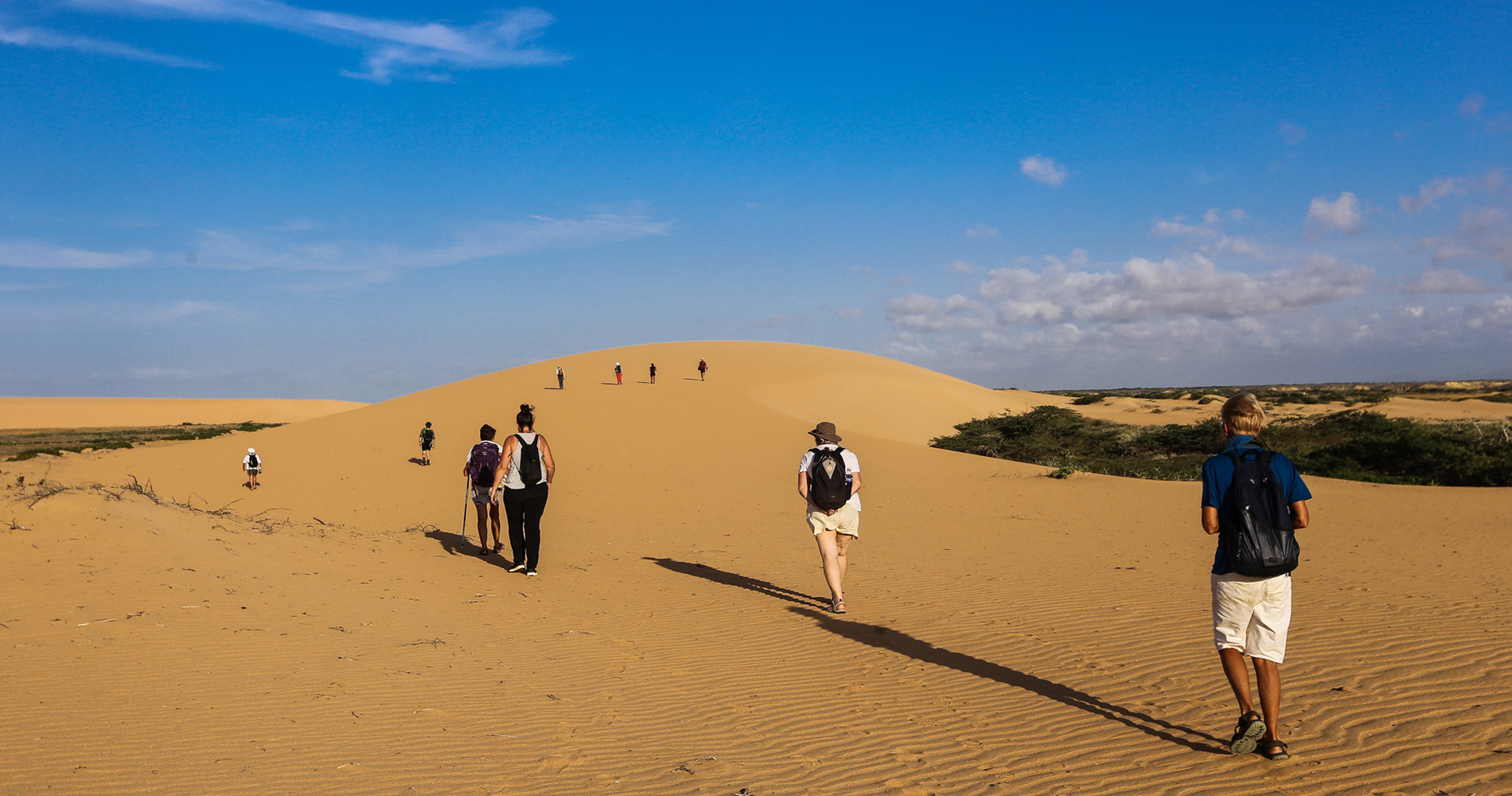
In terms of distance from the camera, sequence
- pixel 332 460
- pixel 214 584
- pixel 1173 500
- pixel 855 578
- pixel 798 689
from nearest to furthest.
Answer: pixel 798 689 < pixel 214 584 < pixel 855 578 < pixel 1173 500 < pixel 332 460

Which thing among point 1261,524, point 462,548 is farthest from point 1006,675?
point 462,548

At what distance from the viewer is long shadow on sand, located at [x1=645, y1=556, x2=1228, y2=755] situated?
503 centimetres

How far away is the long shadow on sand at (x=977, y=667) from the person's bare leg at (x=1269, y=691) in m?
0.32

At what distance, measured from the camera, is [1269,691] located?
446 centimetres

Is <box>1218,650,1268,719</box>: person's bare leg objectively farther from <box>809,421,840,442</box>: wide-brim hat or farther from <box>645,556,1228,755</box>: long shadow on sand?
<box>809,421,840,442</box>: wide-brim hat

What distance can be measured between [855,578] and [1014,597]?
2.00 m

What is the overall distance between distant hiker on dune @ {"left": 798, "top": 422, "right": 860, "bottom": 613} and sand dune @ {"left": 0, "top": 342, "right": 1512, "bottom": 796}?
797mm

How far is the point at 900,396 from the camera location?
45.1 meters

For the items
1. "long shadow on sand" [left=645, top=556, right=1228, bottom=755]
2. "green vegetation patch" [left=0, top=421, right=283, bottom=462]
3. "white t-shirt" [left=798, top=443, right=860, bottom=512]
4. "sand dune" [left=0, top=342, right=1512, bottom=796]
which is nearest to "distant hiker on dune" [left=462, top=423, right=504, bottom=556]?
"sand dune" [left=0, top=342, right=1512, bottom=796]

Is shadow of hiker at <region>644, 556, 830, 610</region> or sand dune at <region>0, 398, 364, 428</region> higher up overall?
sand dune at <region>0, 398, 364, 428</region>

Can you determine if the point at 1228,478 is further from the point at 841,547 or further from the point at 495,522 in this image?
the point at 495,522

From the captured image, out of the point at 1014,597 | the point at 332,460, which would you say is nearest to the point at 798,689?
the point at 1014,597

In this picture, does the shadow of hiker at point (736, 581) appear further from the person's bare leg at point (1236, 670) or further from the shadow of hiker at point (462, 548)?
the person's bare leg at point (1236, 670)

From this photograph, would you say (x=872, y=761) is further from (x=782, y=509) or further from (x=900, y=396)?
(x=900, y=396)
